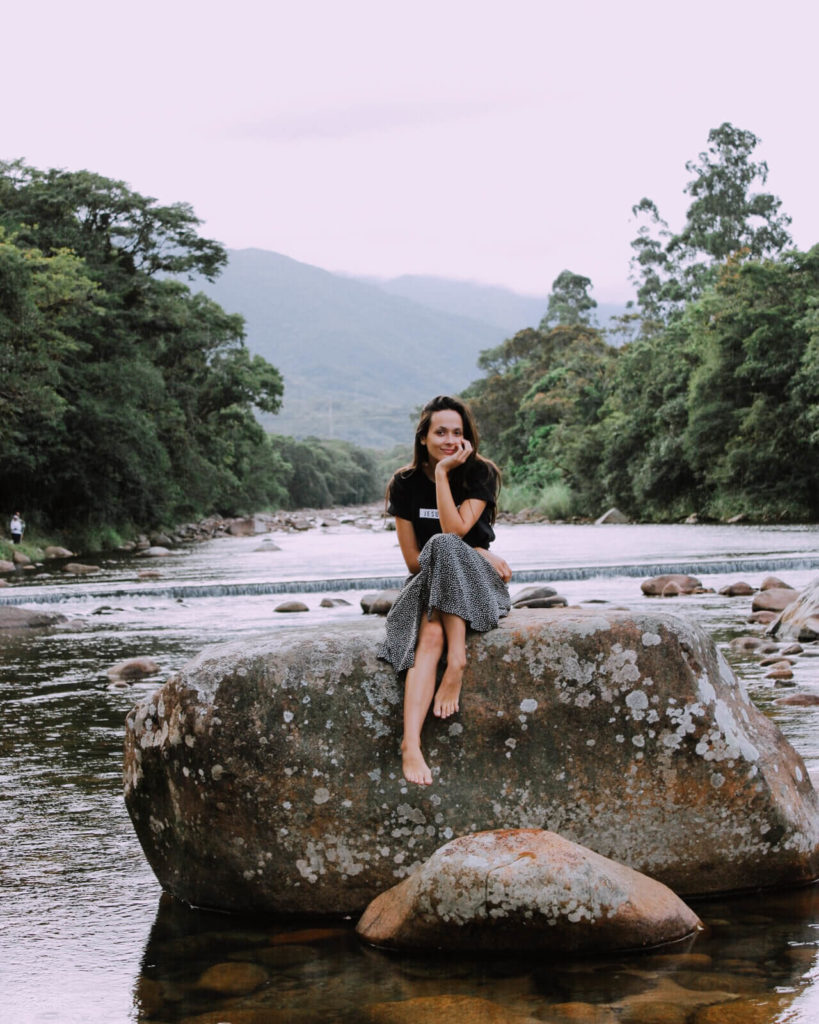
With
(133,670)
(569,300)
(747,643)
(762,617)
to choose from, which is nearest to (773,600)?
(762,617)

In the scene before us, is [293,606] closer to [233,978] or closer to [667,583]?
[667,583]

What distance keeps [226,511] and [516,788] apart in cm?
7185

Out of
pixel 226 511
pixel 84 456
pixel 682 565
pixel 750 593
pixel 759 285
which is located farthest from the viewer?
pixel 226 511

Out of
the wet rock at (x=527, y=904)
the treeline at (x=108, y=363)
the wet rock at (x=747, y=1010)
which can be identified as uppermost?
the treeline at (x=108, y=363)

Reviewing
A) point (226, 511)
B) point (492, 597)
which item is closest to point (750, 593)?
point (492, 597)

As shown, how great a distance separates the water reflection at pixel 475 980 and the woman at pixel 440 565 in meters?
0.83

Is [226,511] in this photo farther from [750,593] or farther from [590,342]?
[750,593]

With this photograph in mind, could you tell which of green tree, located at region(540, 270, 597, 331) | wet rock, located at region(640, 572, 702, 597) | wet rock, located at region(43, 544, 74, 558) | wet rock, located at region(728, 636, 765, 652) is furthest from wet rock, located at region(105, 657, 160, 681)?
green tree, located at region(540, 270, 597, 331)

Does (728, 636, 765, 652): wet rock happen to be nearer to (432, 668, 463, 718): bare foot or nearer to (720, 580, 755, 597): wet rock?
(720, 580, 755, 597): wet rock

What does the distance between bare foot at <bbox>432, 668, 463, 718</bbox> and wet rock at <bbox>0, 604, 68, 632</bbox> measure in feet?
41.1

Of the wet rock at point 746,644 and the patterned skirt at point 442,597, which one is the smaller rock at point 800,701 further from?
the patterned skirt at point 442,597

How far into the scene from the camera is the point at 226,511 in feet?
248

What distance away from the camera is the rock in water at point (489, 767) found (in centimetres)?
484

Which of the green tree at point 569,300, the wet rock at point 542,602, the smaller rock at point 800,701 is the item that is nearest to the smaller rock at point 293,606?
the wet rock at point 542,602
